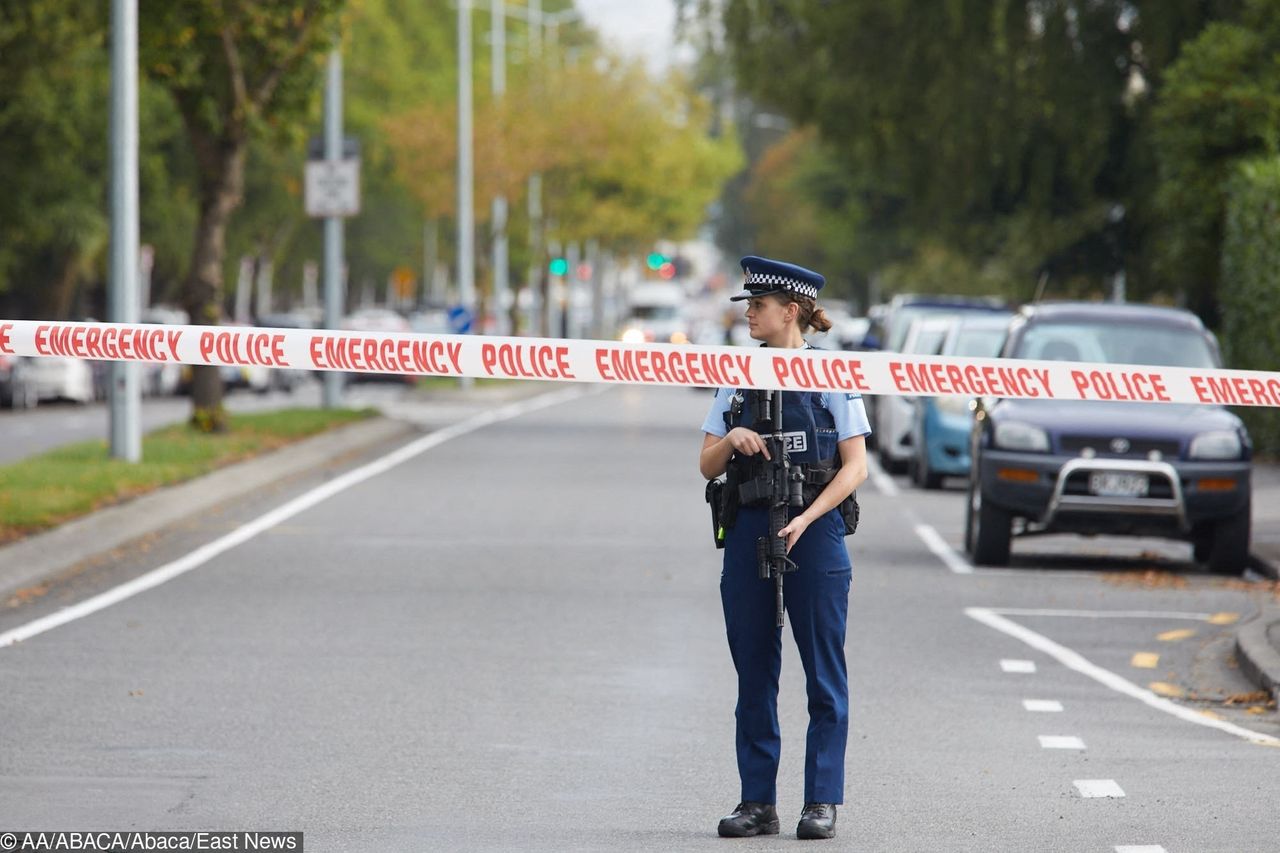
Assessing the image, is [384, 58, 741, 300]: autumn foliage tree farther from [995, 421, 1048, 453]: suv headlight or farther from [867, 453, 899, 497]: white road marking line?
[995, 421, 1048, 453]: suv headlight

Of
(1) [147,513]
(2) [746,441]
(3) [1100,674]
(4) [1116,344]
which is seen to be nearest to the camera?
(2) [746,441]

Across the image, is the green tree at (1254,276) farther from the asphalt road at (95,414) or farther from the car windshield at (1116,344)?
the asphalt road at (95,414)

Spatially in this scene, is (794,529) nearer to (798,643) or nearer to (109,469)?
(798,643)

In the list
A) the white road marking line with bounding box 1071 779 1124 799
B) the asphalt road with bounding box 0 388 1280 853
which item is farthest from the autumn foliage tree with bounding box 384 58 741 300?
the white road marking line with bounding box 1071 779 1124 799

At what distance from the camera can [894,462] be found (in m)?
27.6

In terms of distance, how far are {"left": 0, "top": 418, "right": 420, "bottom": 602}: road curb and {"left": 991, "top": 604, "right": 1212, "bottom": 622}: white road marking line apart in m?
5.63

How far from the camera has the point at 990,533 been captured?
1708 centimetres

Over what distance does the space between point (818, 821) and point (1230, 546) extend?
966 centimetres

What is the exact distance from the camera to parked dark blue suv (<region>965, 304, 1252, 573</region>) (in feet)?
53.9

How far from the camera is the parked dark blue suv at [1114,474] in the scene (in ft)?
53.9

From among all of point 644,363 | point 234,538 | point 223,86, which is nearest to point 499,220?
point 223,86

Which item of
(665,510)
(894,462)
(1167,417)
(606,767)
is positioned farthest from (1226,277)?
(606,767)

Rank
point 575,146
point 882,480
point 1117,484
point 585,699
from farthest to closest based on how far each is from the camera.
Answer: point 575,146, point 882,480, point 1117,484, point 585,699

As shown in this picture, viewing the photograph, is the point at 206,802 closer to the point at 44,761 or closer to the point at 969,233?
the point at 44,761
